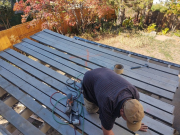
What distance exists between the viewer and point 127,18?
10344 mm

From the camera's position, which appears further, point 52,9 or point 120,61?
point 52,9

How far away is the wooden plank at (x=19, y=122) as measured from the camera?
212cm

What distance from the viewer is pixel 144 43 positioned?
25.5 ft

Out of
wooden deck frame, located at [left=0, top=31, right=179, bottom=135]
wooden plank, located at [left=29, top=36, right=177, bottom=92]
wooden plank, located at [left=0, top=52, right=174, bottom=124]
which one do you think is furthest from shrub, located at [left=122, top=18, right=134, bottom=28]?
wooden plank, located at [left=0, top=52, right=174, bottom=124]

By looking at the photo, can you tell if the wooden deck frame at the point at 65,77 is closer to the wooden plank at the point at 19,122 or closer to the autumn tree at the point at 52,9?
the wooden plank at the point at 19,122

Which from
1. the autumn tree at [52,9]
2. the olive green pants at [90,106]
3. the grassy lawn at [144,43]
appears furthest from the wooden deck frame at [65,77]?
the grassy lawn at [144,43]

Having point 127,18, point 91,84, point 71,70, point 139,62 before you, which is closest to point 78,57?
point 71,70

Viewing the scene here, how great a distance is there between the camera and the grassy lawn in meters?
6.88

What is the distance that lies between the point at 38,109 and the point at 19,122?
1.16ft

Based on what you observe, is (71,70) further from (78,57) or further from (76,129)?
(76,129)

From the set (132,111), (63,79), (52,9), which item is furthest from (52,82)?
(52,9)

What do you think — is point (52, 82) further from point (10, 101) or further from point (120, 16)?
point (120, 16)

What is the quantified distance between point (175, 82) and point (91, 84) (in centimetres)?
204

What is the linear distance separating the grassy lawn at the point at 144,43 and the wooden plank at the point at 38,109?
6.02m
